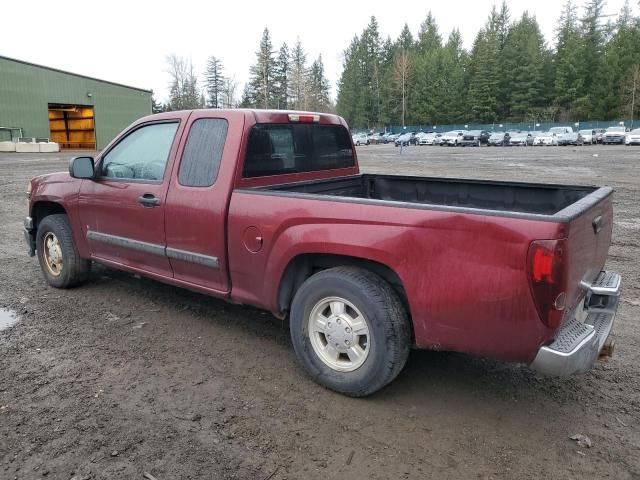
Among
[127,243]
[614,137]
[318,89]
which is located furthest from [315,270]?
[318,89]

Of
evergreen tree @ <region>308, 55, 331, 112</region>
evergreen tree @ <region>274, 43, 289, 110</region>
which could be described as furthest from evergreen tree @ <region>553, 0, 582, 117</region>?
evergreen tree @ <region>274, 43, 289, 110</region>

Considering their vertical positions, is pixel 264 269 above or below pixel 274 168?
below

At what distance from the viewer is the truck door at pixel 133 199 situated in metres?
4.47

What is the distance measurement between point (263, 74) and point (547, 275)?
106m

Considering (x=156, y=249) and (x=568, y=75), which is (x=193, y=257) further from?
(x=568, y=75)

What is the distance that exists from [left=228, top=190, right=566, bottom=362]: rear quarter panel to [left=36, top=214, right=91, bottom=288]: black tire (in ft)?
9.60

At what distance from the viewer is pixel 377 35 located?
109 meters

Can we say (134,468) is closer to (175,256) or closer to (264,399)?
(264,399)

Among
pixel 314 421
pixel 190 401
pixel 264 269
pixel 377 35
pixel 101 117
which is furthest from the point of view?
pixel 377 35

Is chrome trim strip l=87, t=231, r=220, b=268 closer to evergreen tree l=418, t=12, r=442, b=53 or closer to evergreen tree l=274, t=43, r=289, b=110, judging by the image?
evergreen tree l=274, t=43, r=289, b=110

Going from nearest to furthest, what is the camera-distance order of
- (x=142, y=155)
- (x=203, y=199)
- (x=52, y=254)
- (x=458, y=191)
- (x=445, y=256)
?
(x=445, y=256) < (x=203, y=199) < (x=142, y=155) < (x=458, y=191) < (x=52, y=254)

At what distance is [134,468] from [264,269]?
1.52 meters

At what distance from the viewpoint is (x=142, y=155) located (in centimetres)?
476

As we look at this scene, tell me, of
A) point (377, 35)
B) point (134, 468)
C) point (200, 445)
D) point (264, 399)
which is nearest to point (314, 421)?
point (264, 399)
